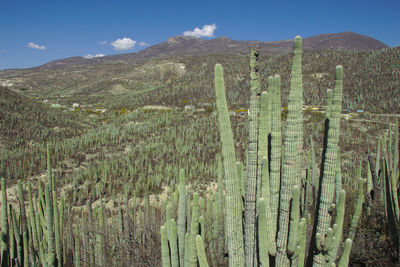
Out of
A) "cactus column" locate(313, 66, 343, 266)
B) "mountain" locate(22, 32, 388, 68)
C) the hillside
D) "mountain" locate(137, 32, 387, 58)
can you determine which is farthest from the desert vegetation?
"mountain" locate(22, 32, 388, 68)

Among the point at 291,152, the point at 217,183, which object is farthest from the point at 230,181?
the point at 217,183

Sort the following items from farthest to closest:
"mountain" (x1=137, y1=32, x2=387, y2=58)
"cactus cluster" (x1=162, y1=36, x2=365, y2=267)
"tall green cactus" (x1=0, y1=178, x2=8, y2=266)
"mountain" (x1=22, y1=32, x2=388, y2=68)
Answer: "mountain" (x1=22, y1=32, x2=388, y2=68) < "mountain" (x1=137, y1=32, x2=387, y2=58) < "tall green cactus" (x1=0, y1=178, x2=8, y2=266) < "cactus cluster" (x1=162, y1=36, x2=365, y2=267)

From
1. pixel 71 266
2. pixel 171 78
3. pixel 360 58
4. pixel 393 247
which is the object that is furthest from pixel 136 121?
pixel 171 78

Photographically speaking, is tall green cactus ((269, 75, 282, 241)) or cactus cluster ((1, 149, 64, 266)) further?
cactus cluster ((1, 149, 64, 266))


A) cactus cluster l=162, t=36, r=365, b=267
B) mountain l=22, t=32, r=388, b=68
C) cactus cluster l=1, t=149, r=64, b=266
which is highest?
mountain l=22, t=32, r=388, b=68

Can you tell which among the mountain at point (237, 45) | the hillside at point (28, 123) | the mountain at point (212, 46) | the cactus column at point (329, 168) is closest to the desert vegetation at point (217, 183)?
the cactus column at point (329, 168)

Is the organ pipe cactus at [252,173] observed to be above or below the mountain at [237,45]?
below

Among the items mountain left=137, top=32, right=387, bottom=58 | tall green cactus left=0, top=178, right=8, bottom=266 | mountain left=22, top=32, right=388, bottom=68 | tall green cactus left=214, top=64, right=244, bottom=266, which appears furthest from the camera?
mountain left=22, top=32, right=388, bottom=68

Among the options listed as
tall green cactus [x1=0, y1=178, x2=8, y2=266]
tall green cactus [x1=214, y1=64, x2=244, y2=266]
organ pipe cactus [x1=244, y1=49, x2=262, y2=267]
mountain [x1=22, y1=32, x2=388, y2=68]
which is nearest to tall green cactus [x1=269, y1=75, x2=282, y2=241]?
organ pipe cactus [x1=244, y1=49, x2=262, y2=267]

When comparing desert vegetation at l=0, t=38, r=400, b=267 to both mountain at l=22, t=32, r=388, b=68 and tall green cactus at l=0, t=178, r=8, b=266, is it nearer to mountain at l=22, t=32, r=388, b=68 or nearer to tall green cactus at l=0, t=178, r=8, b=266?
tall green cactus at l=0, t=178, r=8, b=266

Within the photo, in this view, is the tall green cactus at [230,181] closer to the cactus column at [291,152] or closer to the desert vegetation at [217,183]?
the desert vegetation at [217,183]

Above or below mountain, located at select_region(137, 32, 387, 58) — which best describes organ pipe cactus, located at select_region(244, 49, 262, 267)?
below

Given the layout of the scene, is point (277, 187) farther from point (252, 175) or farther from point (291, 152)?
point (291, 152)

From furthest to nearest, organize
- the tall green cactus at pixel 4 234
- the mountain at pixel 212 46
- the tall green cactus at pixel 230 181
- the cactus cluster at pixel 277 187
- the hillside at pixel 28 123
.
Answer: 1. the mountain at pixel 212 46
2. the hillside at pixel 28 123
3. the tall green cactus at pixel 4 234
4. the tall green cactus at pixel 230 181
5. the cactus cluster at pixel 277 187
